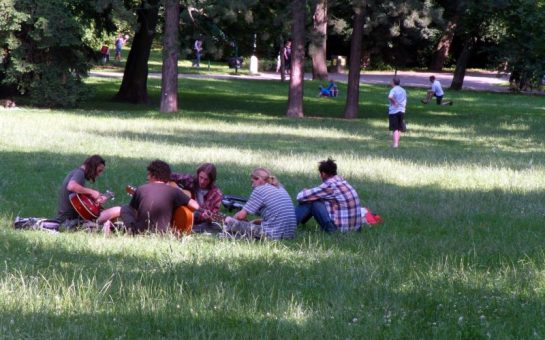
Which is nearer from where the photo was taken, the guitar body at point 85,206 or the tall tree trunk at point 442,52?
the guitar body at point 85,206

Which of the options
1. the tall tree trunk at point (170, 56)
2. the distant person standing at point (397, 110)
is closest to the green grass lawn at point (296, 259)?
the distant person standing at point (397, 110)

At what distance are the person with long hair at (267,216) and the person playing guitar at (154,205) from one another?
62 centimetres

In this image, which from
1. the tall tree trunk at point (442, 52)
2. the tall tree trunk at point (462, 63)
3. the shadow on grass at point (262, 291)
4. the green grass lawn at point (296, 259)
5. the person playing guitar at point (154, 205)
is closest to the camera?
the shadow on grass at point (262, 291)

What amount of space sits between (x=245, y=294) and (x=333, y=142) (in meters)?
16.3

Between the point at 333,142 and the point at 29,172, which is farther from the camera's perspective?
the point at 333,142

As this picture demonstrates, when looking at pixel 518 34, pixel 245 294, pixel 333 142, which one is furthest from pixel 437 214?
pixel 518 34

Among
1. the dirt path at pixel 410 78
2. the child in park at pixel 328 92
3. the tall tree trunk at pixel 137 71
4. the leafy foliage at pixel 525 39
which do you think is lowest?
the dirt path at pixel 410 78

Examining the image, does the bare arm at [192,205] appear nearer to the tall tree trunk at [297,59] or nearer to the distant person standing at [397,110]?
the distant person standing at [397,110]

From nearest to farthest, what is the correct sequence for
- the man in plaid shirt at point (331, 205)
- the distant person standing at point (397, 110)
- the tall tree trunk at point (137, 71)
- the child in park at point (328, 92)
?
Answer: the man in plaid shirt at point (331, 205), the distant person standing at point (397, 110), the tall tree trunk at point (137, 71), the child in park at point (328, 92)

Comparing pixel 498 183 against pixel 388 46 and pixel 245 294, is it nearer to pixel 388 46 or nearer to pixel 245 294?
pixel 245 294

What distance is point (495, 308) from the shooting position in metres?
7.50

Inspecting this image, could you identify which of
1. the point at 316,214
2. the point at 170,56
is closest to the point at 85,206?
the point at 316,214

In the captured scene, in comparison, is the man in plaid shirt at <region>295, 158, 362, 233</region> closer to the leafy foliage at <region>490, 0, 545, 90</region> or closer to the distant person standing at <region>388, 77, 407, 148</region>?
the distant person standing at <region>388, 77, 407, 148</region>

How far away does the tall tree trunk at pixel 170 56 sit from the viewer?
31500 mm
